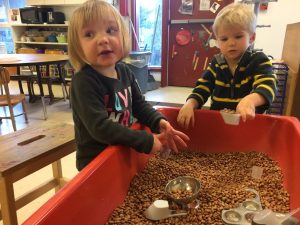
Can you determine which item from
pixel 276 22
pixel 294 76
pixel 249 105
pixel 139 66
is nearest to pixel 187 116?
pixel 249 105

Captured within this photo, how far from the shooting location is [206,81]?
1213 millimetres

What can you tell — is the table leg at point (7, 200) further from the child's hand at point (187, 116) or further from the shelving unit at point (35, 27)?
the shelving unit at point (35, 27)

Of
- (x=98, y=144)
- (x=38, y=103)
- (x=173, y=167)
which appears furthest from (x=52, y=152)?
(x=38, y=103)

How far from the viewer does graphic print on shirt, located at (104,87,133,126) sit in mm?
887

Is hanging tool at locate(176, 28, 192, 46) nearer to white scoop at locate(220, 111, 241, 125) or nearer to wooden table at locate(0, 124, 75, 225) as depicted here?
wooden table at locate(0, 124, 75, 225)

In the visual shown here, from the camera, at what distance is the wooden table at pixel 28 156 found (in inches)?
38.5

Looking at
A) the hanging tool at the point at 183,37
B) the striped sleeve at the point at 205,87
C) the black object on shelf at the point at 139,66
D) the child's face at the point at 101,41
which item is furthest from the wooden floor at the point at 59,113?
the child's face at the point at 101,41

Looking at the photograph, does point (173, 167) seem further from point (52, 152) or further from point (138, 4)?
point (138, 4)

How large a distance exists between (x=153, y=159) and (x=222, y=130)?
295mm

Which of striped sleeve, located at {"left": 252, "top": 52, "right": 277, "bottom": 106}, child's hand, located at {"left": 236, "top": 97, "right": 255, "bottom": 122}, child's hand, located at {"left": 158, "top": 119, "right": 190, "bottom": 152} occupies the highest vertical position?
striped sleeve, located at {"left": 252, "top": 52, "right": 277, "bottom": 106}

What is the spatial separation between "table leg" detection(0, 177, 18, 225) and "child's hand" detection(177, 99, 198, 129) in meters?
0.66

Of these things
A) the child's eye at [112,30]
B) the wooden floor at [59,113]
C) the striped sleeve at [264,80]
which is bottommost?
the wooden floor at [59,113]

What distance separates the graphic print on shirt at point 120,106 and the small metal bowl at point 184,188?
259 millimetres

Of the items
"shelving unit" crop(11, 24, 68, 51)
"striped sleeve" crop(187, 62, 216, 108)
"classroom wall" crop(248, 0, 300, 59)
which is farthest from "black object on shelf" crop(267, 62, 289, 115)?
"shelving unit" crop(11, 24, 68, 51)
